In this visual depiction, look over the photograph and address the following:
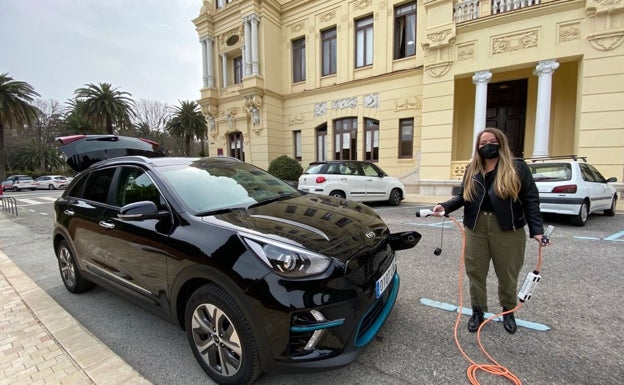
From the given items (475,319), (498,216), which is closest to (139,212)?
(498,216)

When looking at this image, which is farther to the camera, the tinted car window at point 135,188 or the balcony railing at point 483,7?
the balcony railing at point 483,7

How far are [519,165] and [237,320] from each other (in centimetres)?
248

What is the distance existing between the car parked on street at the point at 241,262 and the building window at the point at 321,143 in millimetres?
13933

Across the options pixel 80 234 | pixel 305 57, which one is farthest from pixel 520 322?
pixel 305 57

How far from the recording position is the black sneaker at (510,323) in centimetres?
253

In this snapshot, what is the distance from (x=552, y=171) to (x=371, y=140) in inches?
376

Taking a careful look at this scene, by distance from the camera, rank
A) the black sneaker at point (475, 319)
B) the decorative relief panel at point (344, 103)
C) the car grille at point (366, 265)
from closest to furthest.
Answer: the car grille at point (366, 265) → the black sneaker at point (475, 319) → the decorative relief panel at point (344, 103)

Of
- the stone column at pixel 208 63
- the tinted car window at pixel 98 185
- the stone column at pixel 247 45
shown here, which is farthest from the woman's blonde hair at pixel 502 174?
the stone column at pixel 208 63

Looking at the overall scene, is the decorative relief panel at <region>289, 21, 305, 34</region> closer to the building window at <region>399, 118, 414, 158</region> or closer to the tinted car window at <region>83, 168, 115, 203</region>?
the building window at <region>399, 118, 414, 158</region>

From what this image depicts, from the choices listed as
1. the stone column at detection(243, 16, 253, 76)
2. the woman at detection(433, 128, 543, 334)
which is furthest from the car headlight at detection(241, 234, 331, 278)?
the stone column at detection(243, 16, 253, 76)

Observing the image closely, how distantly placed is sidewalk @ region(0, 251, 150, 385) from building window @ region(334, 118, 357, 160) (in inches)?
555

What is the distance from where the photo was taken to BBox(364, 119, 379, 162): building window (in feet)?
50.1

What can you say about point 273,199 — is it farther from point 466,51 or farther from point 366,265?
point 466,51

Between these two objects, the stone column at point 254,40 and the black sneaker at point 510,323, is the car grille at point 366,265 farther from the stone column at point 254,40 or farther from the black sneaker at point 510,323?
the stone column at point 254,40
